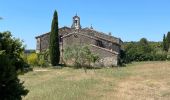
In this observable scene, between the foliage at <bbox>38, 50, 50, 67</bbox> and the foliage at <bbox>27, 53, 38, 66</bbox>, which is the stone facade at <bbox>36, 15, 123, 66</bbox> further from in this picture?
the foliage at <bbox>27, 53, 38, 66</bbox>

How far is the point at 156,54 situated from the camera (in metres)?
69.7

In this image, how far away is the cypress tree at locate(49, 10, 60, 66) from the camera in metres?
53.9

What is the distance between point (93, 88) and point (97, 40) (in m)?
31.0

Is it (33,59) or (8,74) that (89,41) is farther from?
(8,74)

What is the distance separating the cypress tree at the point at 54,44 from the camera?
5391 cm

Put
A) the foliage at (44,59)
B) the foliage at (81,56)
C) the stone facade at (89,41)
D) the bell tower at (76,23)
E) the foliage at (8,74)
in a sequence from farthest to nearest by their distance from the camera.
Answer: the bell tower at (76,23) → the stone facade at (89,41) → the foliage at (44,59) → the foliage at (81,56) → the foliage at (8,74)

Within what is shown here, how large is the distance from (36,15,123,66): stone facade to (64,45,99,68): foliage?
2201 mm

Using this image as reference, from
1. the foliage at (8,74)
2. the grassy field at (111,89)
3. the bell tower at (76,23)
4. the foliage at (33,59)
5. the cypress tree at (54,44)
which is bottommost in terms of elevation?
the grassy field at (111,89)

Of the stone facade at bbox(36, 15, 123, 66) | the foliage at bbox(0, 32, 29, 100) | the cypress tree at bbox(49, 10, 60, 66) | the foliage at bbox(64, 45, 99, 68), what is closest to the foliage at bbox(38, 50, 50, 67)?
the cypress tree at bbox(49, 10, 60, 66)

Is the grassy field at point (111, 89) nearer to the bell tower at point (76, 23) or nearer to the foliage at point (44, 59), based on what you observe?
the foliage at point (44, 59)

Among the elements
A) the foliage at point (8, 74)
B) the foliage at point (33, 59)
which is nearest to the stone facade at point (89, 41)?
the foliage at point (33, 59)

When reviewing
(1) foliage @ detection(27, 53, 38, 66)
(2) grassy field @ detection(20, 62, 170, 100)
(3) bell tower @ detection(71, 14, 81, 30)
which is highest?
(3) bell tower @ detection(71, 14, 81, 30)

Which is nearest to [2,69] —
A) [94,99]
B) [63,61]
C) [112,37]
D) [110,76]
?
[94,99]

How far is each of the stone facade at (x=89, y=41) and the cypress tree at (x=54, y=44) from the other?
14.6ft
